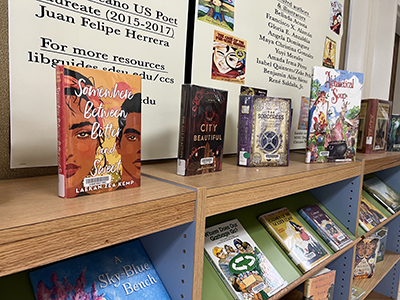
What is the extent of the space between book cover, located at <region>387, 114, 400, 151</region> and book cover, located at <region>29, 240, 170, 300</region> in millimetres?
2051

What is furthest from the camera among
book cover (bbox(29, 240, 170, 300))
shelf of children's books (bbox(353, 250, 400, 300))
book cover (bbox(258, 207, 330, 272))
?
shelf of children's books (bbox(353, 250, 400, 300))

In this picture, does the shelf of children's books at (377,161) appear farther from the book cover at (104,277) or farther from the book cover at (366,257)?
the book cover at (104,277)

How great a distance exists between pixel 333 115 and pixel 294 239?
0.60 m

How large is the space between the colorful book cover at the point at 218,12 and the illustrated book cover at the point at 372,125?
1160mm

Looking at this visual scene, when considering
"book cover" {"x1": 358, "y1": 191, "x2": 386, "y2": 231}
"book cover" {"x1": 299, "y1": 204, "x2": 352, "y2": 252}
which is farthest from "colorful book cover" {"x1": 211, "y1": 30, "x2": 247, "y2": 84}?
"book cover" {"x1": 358, "y1": 191, "x2": 386, "y2": 231}

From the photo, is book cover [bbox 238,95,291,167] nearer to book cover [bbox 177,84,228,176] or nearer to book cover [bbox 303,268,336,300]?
book cover [bbox 177,84,228,176]

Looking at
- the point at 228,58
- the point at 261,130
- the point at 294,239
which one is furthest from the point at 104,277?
the point at 228,58

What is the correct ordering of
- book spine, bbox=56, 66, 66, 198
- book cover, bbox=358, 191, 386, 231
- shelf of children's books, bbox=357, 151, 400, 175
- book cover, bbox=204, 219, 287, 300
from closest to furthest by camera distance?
book spine, bbox=56, 66, 66, 198
book cover, bbox=204, 219, 287, 300
shelf of children's books, bbox=357, 151, 400, 175
book cover, bbox=358, 191, 386, 231

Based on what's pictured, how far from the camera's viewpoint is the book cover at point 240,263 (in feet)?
3.34

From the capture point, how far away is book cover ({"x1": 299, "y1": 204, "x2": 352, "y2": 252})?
4.92ft

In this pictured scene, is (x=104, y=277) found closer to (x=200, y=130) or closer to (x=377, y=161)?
(x=200, y=130)

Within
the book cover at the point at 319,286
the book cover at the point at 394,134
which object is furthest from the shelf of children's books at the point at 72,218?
the book cover at the point at 394,134

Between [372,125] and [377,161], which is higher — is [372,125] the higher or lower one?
the higher one

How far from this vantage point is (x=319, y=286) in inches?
55.9
